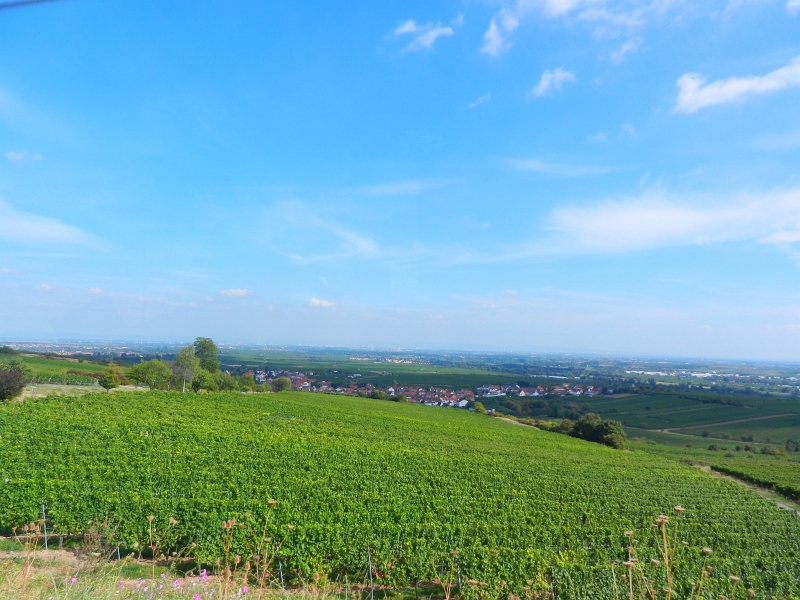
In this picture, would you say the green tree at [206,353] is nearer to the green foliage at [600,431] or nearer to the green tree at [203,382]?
the green tree at [203,382]

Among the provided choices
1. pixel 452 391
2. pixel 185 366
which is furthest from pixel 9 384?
pixel 452 391

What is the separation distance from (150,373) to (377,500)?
51.6 m

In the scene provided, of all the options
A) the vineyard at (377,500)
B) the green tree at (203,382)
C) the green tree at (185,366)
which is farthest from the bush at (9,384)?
the green tree at (203,382)

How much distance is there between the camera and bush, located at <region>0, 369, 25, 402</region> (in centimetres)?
3486

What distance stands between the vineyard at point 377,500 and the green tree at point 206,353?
1797 inches

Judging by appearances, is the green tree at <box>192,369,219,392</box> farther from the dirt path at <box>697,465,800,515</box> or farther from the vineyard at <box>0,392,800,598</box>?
the dirt path at <box>697,465,800,515</box>

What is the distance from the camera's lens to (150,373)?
55.4 m

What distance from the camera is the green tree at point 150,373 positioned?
55.1m

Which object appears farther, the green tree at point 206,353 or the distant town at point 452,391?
the distant town at point 452,391

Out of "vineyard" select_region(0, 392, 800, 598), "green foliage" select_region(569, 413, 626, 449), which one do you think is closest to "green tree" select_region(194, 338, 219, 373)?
"vineyard" select_region(0, 392, 800, 598)

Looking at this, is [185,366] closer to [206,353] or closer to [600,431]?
[206,353]

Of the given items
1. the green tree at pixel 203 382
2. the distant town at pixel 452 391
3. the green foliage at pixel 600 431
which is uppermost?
the green tree at pixel 203 382

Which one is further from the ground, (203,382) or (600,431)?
(203,382)

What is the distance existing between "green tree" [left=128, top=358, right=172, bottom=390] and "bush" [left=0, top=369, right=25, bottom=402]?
1861 centimetres
